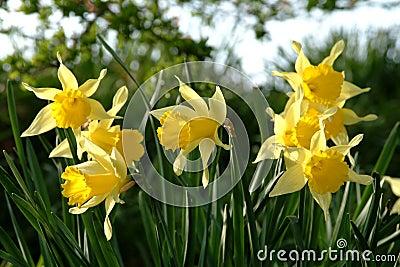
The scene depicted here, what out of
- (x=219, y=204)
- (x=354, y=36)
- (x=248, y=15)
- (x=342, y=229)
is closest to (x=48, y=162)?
(x=248, y=15)

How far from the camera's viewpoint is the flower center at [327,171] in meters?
0.92

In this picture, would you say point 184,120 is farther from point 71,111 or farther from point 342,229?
point 342,229

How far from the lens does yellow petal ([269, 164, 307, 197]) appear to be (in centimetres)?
95

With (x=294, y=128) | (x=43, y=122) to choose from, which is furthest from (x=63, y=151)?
(x=294, y=128)

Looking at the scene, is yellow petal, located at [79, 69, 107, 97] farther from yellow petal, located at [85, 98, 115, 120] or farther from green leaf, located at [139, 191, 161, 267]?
green leaf, located at [139, 191, 161, 267]

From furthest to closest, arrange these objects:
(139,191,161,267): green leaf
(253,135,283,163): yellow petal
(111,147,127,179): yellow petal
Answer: (139,191,161,267): green leaf
(253,135,283,163): yellow petal
(111,147,127,179): yellow petal

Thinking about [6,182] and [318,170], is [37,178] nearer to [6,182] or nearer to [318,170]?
[6,182]

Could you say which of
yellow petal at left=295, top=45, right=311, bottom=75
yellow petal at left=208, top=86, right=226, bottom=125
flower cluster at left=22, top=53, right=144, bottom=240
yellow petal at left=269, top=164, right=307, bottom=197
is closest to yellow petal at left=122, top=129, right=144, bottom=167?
flower cluster at left=22, top=53, right=144, bottom=240

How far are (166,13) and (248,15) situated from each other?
300 millimetres

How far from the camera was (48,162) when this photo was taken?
2.55 meters

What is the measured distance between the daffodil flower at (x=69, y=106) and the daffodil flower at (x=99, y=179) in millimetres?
85

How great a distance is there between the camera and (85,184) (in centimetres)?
94

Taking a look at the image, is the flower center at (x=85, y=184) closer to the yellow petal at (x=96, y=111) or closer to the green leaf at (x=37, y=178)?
the yellow petal at (x=96, y=111)

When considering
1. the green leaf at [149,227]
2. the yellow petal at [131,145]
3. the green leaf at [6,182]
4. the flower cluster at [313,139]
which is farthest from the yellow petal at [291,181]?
the green leaf at [6,182]
